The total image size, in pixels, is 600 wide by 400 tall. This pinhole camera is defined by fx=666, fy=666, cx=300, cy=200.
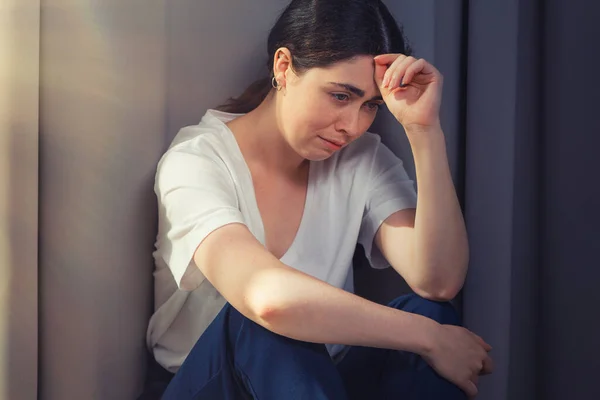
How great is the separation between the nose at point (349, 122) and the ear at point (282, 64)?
0.34ft

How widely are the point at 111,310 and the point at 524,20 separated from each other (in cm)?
80

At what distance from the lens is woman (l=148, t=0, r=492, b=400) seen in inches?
30.9

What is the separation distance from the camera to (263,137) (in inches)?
40.6

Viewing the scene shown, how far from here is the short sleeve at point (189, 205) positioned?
85cm

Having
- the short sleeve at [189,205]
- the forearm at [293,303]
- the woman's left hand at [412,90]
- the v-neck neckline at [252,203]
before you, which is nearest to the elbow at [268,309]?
the forearm at [293,303]

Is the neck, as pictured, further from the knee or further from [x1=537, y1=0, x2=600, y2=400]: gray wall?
[x1=537, y1=0, x2=600, y2=400]: gray wall

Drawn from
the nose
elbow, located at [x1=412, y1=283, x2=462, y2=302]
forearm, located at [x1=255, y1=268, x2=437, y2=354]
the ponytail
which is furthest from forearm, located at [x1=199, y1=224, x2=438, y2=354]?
the ponytail

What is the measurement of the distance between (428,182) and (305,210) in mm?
211

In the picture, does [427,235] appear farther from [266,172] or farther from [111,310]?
[111,310]

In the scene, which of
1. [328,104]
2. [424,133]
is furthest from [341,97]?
[424,133]

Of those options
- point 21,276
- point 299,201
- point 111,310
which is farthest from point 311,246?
point 21,276

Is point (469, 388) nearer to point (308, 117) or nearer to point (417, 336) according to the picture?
point (417, 336)

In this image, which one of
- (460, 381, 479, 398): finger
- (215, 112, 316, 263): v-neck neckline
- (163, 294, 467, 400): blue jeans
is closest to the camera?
(163, 294, 467, 400): blue jeans

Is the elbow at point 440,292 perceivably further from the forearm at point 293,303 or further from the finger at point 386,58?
the finger at point 386,58
